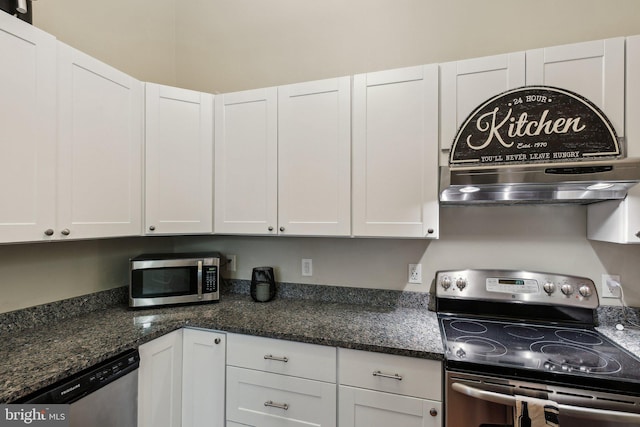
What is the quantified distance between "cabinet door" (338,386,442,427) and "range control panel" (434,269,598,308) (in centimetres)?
62

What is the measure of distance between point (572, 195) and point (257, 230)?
1.64 metres

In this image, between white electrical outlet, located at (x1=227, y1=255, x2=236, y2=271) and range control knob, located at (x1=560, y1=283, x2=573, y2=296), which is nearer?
range control knob, located at (x1=560, y1=283, x2=573, y2=296)

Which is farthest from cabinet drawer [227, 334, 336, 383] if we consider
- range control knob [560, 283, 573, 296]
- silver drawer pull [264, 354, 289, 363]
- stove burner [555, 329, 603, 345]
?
range control knob [560, 283, 573, 296]

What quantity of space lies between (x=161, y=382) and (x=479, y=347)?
1.53 metres

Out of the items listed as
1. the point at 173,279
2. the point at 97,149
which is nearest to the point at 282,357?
the point at 173,279

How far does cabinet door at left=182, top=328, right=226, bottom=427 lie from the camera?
1.59 meters

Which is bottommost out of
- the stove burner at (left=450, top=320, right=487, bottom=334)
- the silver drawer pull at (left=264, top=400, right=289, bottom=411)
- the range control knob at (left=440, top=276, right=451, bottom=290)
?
the silver drawer pull at (left=264, top=400, right=289, bottom=411)

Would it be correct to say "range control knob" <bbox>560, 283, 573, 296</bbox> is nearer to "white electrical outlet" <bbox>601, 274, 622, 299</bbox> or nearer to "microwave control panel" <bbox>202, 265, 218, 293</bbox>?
"white electrical outlet" <bbox>601, 274, 622, 299</bbox>

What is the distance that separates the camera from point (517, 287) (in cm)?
166

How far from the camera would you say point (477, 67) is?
60.2 inches

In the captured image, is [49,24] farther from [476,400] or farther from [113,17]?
[476,400]

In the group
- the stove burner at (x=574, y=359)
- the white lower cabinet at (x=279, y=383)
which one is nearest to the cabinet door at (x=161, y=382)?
the white lower cabinet at (x=279, y=383)

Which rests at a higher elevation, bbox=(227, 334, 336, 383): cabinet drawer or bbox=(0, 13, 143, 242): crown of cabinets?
bbox=(0, 13, 143, 242): crown of cabinets

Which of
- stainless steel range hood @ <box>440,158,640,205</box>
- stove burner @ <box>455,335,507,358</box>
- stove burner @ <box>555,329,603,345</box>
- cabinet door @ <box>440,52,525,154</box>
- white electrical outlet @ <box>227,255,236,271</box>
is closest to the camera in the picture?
stainless steel range hood @ <box>440,158,640,205</box>
